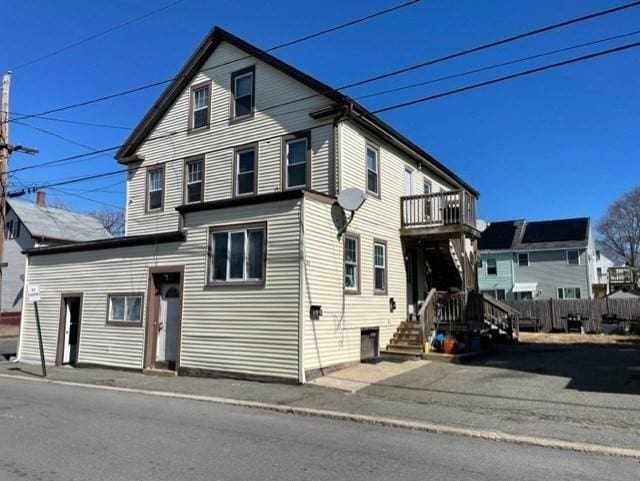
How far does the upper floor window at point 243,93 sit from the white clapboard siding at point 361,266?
3919 millimetres

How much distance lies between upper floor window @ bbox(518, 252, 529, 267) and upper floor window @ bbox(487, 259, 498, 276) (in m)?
2.02

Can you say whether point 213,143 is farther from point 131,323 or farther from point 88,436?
point 88,436

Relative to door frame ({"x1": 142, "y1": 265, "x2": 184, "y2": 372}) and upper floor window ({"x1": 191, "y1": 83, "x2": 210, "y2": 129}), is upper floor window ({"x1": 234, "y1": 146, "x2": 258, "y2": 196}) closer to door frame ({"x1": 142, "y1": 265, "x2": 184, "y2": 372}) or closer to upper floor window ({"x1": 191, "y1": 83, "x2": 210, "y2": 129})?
upper floor window ({"x1": 191, "y1": 83, "x2": 210, "y2": 129})

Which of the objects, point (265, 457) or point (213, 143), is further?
point (213, 143)

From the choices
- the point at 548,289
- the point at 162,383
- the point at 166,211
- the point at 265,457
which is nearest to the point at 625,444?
the point at 265,457

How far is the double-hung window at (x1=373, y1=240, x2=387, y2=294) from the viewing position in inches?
679

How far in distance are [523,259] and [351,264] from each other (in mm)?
34923

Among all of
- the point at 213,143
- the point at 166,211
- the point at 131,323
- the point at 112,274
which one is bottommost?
the point at 131,323

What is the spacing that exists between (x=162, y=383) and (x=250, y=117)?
355 inches

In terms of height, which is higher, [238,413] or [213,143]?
[213,143]

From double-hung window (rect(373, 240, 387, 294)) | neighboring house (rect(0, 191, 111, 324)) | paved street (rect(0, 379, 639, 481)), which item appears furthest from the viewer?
neighboring house (rect(0, 191, 111, 324))

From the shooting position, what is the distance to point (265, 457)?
6.72m

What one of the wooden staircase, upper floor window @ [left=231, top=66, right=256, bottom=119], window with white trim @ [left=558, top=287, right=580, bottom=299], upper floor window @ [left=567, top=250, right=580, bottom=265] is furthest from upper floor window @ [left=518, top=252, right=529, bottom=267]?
upper floor window @ [left=231, top=66, right=256, bottom=119]

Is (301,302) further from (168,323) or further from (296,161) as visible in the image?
(296,161)
